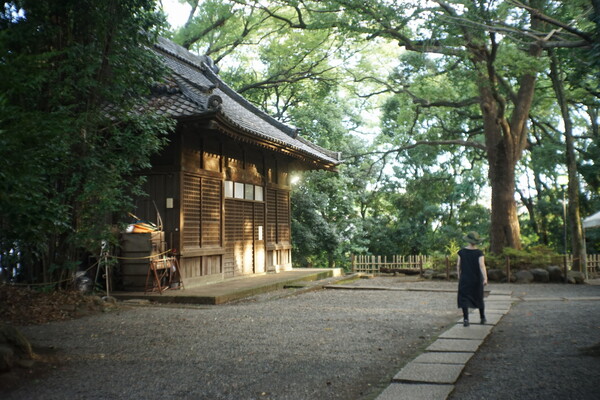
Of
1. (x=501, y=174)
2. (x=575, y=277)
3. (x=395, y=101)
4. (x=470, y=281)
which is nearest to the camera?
(x=470, y=281)

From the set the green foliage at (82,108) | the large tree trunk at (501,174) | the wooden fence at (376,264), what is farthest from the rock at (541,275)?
the green foliage at (82,108)

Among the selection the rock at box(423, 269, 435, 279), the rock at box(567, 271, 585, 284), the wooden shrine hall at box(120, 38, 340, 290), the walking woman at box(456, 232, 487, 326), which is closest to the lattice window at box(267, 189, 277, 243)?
the wooden shrine hall at box(120, 38, 340, 290)

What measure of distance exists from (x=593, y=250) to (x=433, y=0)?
48.5 ft

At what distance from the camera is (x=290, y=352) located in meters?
5.10

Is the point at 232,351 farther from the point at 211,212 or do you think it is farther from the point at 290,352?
the point at 211,212

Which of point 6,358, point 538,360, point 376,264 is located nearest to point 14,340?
point 6,358

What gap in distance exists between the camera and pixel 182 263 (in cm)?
1043

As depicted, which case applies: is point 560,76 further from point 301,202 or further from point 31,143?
point 31,143

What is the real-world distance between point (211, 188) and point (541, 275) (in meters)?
9.65

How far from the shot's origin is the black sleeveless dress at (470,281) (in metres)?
6.82

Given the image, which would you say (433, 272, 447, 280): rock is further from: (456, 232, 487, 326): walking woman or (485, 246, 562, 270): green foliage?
(456, 232, 487, 326): walking woman

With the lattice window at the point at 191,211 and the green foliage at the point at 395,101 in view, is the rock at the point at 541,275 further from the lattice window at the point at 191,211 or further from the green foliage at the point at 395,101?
the lattice window at the point at 191,211

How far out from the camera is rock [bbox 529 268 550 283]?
14.1 m

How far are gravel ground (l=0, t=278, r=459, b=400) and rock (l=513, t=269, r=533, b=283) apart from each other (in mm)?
6460
